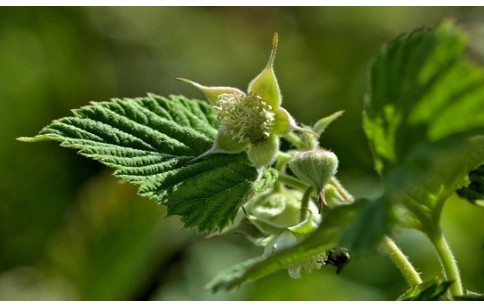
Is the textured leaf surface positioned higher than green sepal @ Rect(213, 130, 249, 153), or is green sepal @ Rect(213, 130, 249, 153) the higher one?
the textured leaf surface

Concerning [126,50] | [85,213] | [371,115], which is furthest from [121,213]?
[371,115]

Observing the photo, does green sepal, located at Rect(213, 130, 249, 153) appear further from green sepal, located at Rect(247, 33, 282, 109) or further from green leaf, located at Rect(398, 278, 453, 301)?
green leaf, located at Rect(398, 278, 453, 301)

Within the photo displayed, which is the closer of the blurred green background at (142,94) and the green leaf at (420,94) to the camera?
the green leaf at (420,94)

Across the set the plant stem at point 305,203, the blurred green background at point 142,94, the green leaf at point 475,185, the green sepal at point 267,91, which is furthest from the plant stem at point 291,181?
the blurred green background at point 142,94

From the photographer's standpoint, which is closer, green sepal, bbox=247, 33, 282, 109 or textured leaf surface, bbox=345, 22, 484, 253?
textured leaf surface, bbox=345, 22, 484, 253

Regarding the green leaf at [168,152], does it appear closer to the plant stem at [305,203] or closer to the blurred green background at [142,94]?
the plant stem at [305,203]

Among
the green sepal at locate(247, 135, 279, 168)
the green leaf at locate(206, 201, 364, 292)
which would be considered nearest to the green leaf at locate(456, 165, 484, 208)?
the green sepal at locate(247, 135, 279, 168)

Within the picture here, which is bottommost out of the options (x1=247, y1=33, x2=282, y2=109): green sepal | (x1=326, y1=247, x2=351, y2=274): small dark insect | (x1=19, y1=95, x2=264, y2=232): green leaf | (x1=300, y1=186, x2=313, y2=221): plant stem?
(x1=326, y1=247, x2=351, y2=274): small dark insect
